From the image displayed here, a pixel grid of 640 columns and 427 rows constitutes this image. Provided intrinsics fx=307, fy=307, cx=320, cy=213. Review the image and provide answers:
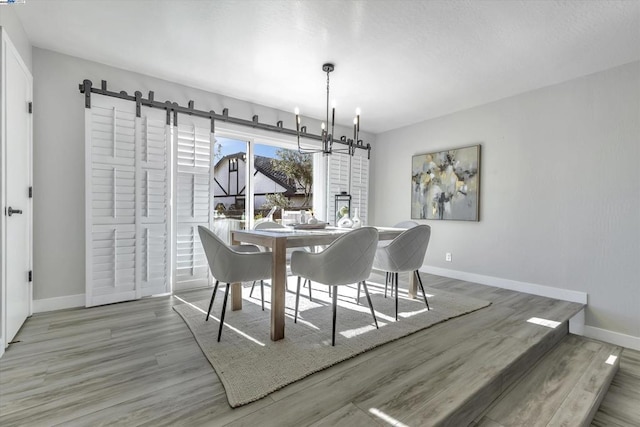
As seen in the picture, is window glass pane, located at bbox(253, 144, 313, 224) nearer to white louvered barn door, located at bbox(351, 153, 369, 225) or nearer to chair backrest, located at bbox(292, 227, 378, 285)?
white louvered barn door, located at bbox(351, 153, 369, 225)

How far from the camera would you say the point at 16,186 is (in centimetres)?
230

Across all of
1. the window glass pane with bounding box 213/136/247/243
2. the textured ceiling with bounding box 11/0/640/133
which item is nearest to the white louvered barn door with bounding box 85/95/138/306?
the textured ceiling with bounding box 11/0/640/133

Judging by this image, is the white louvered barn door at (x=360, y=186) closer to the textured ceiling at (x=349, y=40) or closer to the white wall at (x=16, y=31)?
the textured ceiling at (x=349, y=40)

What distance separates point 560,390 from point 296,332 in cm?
170

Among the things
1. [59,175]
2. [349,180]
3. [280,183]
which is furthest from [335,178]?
[59,175]

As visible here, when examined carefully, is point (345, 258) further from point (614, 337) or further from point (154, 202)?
point (614, 337)

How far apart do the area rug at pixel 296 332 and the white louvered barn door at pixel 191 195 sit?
468 mm

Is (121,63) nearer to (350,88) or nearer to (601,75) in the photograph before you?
(350,88)

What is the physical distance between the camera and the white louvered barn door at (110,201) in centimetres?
292

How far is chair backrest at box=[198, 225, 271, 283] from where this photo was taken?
2234 mm

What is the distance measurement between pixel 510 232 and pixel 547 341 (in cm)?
173

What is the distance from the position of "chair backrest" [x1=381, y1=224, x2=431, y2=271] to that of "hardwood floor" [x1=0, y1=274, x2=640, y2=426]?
57cm

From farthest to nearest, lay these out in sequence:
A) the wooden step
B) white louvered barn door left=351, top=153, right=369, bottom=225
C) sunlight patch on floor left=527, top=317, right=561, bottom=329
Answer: white louvered barn door left=351, top=153, right=369, bottom=225 → sunlight patch on floor left=527, top=317, right=561, bottom=329 → the wooden step

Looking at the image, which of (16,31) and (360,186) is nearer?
(16,31)
